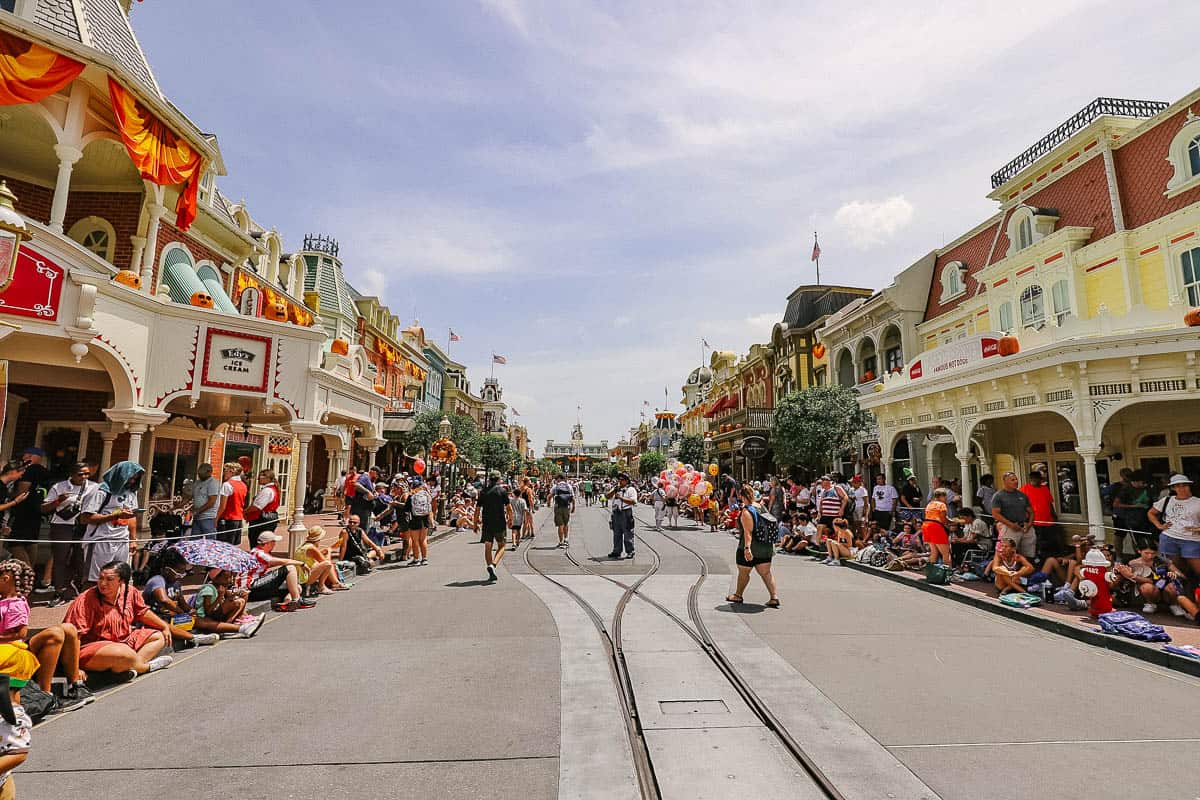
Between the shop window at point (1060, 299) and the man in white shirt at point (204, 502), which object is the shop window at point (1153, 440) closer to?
the shop window at point (1060, 299)

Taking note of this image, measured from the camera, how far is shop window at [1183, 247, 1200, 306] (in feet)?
41.1

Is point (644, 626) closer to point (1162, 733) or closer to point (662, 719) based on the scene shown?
point (662, 719)

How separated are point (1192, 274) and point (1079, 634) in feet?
35.5

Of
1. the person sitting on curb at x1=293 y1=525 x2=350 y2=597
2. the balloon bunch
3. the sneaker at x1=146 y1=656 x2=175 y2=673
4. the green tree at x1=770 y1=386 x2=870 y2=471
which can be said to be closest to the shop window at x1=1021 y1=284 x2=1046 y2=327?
the green tree at x1=770 y1=386 x2=870 y2=471

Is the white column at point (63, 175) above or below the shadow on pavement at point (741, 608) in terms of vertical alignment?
above

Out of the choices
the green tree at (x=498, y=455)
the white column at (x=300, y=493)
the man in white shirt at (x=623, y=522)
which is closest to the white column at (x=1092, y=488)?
the man in white shirt at (x=623, y=522)

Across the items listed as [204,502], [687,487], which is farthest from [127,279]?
[687,487]

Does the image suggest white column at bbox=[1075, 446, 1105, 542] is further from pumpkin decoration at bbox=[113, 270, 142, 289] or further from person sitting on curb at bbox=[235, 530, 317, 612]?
pumpkin decoration at bbox=[113, 270, 142, 289]

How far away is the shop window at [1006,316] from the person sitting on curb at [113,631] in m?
20.1

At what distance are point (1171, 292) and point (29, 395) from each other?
2418cm

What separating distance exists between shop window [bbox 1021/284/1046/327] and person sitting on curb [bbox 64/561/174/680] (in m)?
19.5

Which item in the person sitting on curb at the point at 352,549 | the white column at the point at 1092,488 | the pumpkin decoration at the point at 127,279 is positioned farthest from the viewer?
the person sitting on curb at the point at 352,549

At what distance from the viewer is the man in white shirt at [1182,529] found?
283 inches

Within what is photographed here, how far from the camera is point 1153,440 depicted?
12.5 meters
